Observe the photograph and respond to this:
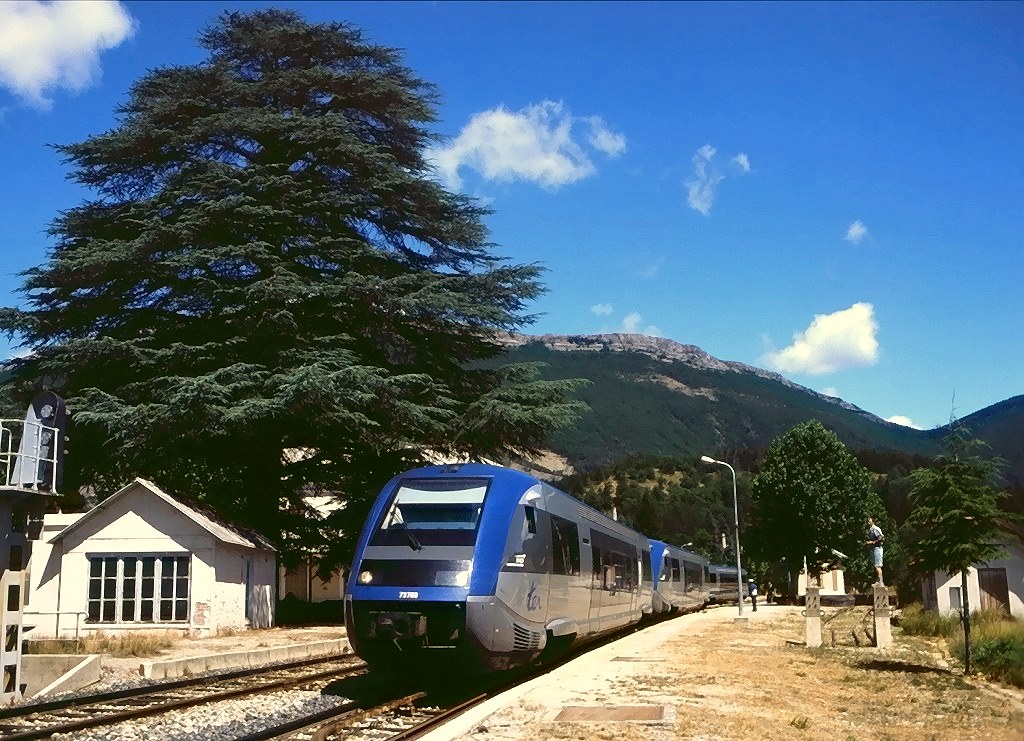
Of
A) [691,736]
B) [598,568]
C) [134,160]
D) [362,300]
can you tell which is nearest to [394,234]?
[362,300]

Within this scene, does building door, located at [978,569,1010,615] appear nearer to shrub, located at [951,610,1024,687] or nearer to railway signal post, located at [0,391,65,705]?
shrub, located at [951,610,1024,687]

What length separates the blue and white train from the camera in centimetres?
1427

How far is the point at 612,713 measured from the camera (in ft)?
40.4

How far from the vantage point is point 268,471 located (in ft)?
112

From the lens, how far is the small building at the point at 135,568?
27641mm

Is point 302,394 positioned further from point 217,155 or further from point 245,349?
point 217,155

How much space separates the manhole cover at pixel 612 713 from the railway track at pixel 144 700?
525cm

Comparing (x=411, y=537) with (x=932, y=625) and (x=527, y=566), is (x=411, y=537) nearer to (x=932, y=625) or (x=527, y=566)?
(x=527, y=566)

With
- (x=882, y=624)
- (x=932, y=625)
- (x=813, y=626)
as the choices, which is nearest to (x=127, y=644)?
(x=813, y=626)

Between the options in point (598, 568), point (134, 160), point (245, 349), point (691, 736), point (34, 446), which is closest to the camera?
point (691, 736)

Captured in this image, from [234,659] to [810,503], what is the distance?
54.1 meters

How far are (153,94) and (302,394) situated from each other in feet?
47.3

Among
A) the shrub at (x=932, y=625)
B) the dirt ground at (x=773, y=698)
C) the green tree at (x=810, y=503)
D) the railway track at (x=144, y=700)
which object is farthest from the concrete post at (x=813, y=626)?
the green tree at (x=810, y=503)

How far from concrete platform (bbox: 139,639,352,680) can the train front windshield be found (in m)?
5.71
